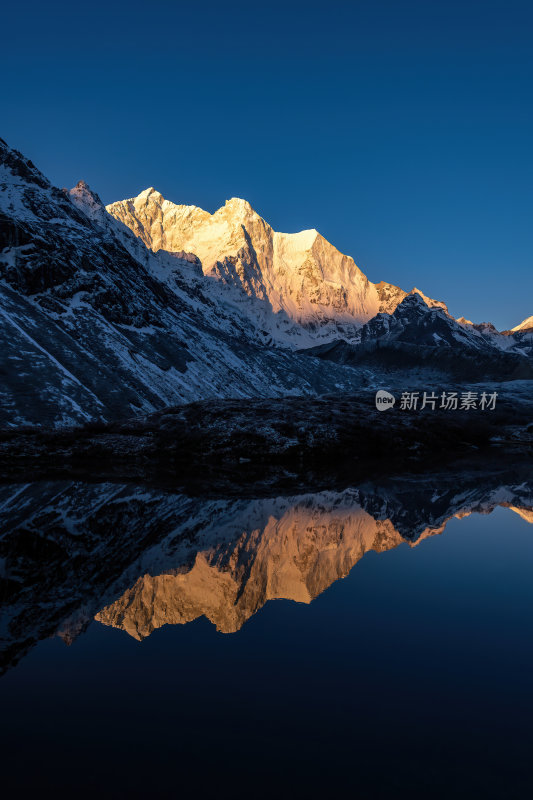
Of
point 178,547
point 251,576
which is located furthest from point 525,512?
point 178,547

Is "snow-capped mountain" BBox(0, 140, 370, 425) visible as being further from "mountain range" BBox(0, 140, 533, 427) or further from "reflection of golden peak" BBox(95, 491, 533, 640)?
"reflection of golden peak" BBox(95, 491, 533, 640)

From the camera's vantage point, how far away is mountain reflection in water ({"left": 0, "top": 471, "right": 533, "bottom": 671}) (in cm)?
1106

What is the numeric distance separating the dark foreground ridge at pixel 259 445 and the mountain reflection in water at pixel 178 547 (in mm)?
5953

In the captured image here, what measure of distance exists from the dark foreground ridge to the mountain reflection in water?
595 centimetres

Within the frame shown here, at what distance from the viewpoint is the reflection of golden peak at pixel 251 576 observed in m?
10.9

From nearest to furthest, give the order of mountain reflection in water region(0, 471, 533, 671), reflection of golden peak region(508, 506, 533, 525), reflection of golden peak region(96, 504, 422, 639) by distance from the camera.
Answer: reflection of golden peak region(96, 504, 422, 639) → mountain reflection in water region(0, 471, 533, 671) → reflection of golden peak region(508, 506, 533, 525)

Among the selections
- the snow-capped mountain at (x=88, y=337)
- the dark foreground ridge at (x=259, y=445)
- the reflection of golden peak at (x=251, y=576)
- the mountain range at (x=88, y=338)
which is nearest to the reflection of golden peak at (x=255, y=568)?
the reflection of golden peak at (x=251, y=576)

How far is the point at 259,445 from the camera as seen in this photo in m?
45.4

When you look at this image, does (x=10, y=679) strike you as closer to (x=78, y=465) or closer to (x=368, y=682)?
(x=368, y=682)

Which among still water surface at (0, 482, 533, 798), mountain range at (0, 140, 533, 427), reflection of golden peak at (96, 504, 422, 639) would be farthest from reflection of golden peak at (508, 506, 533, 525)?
mountain range at (0, 140, 533, 427)

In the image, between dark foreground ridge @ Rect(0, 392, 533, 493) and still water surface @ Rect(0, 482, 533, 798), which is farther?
dark foreground ridge @ Rect(0, 392, 533, 493)

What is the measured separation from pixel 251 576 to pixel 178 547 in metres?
3.31

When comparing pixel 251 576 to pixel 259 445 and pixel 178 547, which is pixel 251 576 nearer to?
pixel 178 547

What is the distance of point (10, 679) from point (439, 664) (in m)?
7.10
